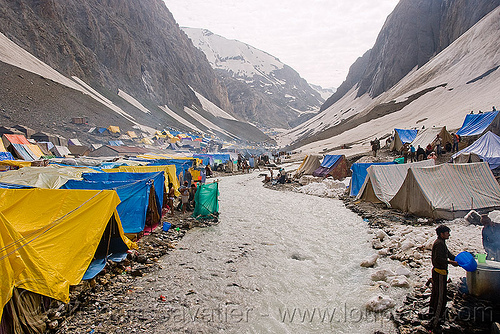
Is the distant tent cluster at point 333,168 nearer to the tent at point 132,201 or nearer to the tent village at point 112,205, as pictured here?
the tent village at point 112,205

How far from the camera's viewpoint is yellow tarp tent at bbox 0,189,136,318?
4.58 m

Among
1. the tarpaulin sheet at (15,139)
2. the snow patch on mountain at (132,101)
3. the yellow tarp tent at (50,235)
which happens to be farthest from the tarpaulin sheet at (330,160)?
the snow patch on mountain at (132,101)

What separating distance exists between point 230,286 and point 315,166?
782 inches

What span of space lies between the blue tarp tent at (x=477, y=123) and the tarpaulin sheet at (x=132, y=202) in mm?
20492

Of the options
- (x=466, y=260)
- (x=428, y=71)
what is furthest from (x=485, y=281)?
(x=428, y=71)

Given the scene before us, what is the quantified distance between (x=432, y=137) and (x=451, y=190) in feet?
40.0

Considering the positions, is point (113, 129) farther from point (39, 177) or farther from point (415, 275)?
point (415, 275)

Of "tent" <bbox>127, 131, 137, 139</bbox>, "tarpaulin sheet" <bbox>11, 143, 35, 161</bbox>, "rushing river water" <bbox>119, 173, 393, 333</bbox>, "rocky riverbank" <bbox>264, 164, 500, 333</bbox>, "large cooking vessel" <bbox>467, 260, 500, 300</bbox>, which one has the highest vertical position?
"tent" <bbox>127, 131, 137, 139</bbox>

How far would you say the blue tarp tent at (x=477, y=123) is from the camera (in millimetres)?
18980

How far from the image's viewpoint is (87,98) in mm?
56500

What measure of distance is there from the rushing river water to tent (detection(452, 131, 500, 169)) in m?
6.65

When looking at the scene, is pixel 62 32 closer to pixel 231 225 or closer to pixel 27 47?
pixel 27 47

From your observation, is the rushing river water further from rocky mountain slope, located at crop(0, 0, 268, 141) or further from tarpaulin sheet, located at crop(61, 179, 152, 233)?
rocky mountain slope, located at crop(0, 0, 268, 141)

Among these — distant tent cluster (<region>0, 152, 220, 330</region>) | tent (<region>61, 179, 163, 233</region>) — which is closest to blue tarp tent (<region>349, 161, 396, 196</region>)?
distant tent cluster (<region>0, 152, 220, 330</region>)
